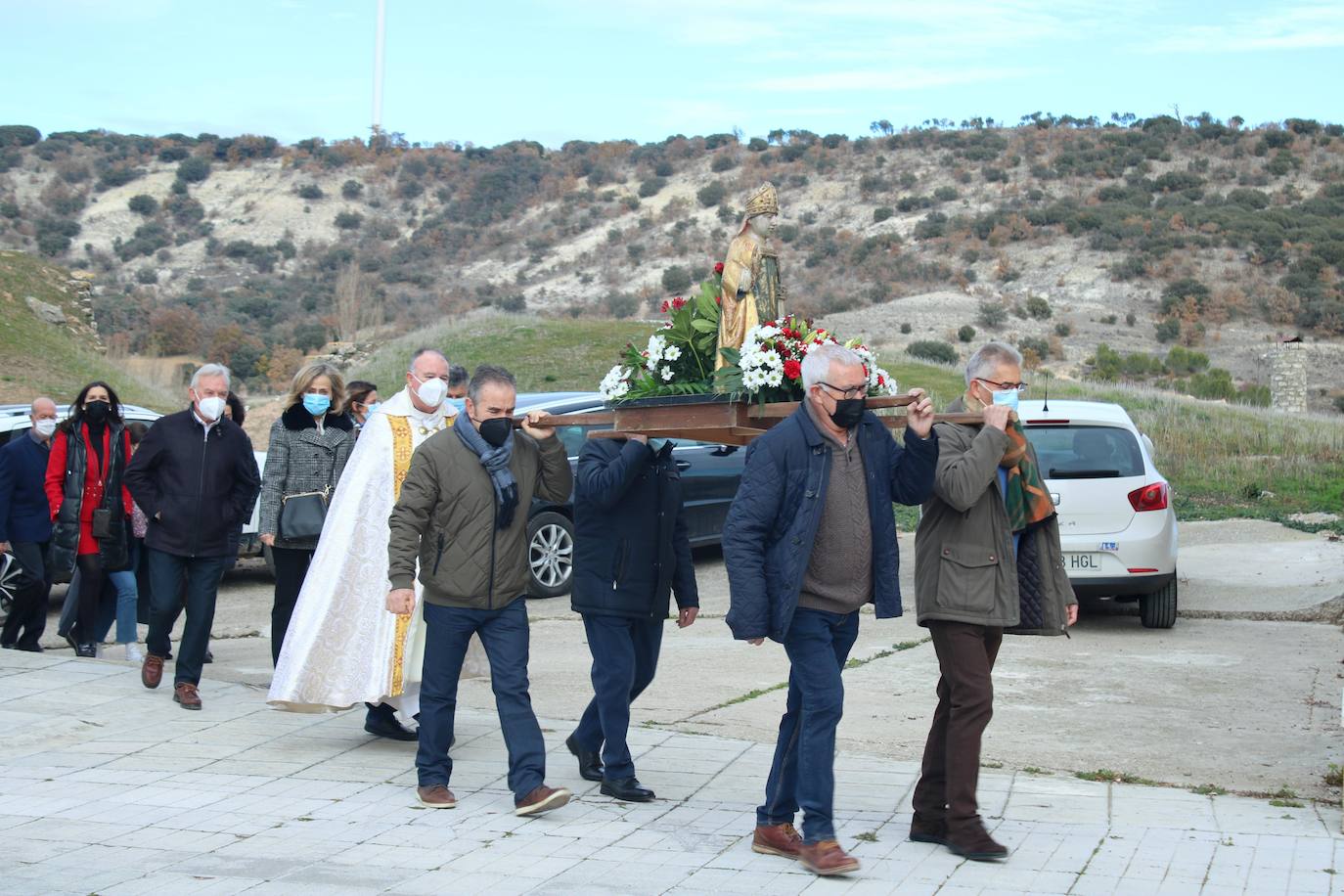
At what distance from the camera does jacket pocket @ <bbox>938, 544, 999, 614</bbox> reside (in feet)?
17.9

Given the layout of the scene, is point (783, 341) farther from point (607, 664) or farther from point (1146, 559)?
point (1146, 559)

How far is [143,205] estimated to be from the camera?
74.5m

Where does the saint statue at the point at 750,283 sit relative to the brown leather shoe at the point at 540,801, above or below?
above

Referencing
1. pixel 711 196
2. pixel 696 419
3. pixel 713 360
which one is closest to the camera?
pixel 696 419

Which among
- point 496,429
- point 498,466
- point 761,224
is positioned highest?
point 761,224

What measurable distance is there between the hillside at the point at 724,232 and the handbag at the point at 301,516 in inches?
1287

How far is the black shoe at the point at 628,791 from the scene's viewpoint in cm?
631

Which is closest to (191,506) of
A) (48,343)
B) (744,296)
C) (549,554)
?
(744,296)

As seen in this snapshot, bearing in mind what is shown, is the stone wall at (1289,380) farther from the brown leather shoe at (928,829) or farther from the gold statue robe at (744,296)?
the brown leather shoe at (928,829)

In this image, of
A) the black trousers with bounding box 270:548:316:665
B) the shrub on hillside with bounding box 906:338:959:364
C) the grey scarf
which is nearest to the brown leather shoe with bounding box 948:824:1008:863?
the grey scarf

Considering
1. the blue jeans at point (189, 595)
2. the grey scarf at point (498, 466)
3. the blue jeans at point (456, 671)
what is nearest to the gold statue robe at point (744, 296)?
the grey scarf at point (498, 466)

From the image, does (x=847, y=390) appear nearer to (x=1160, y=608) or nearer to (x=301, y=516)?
(x=301, y=516)

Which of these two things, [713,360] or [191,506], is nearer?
[713,360]

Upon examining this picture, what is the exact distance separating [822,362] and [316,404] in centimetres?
389
